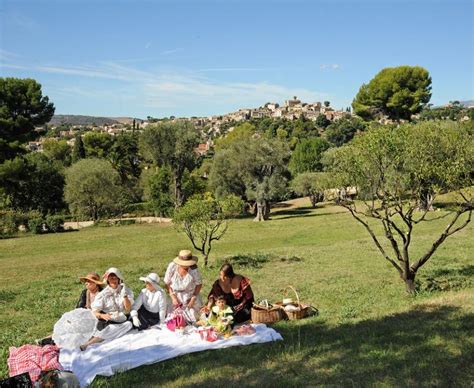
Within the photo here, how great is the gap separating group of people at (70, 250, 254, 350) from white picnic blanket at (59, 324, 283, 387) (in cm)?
38

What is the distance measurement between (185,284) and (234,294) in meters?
1.11

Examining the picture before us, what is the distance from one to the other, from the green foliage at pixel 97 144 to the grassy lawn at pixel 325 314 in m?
42.9

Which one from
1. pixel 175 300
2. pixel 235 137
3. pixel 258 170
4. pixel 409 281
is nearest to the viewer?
pixel 175 300

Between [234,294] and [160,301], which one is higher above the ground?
[234,294]

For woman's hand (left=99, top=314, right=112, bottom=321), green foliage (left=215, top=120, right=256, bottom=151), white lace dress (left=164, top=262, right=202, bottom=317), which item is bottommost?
woman's hand (left=99, top=314, right=112, bottom=321)

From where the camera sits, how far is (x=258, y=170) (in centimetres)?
4316

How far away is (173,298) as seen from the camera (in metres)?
9.38

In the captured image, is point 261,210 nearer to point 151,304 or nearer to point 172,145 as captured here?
point 172,145

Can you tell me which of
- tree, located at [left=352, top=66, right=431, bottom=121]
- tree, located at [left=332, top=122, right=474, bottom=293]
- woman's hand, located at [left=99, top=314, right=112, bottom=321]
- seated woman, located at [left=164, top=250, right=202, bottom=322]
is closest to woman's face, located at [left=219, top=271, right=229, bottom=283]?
seated woman, located at [left=164, top=250, right=202, bottom=322]

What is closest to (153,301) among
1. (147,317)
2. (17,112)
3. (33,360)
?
(147,317)

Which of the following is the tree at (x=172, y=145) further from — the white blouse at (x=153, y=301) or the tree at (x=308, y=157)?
the white blouse at (x=153, y=301)

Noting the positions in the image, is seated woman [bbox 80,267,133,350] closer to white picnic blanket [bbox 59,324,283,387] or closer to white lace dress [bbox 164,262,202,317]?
white picnic blanket [bbox 59,324,283,387]

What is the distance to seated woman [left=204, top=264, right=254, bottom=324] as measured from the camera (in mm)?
9039

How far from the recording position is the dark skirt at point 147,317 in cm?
Answer: 884
